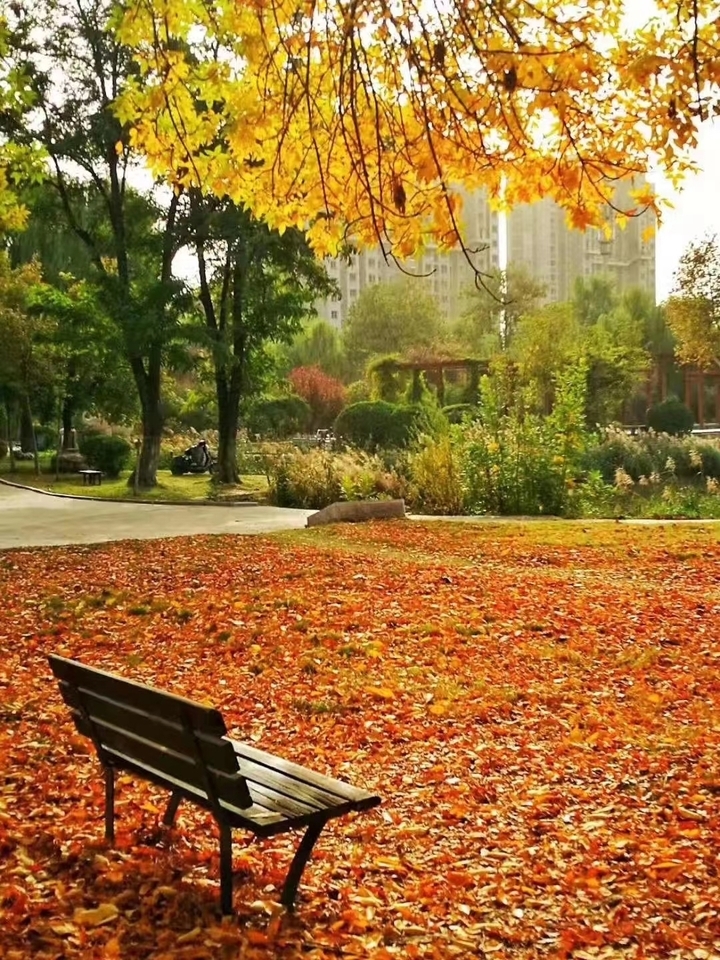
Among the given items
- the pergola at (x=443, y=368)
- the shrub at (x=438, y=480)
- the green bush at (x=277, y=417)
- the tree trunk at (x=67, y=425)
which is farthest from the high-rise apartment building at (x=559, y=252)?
the shrub at (x=438, y=480)

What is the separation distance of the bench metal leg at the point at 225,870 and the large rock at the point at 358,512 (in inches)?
388

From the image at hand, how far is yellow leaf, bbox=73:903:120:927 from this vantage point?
3.08 m

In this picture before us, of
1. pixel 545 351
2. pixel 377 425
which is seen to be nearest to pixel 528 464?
pixel 377 425

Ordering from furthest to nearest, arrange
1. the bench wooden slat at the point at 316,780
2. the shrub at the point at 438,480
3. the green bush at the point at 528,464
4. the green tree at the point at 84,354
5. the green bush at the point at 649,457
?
1. the green tree at the point at 84,354
2. the green bush at the point at 649,457
3. the shrub at the point at 438,480
4. the green bush at the point at 528,464
5. the bench wooden slat at the point at 316,780

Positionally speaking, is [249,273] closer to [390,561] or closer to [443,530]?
[443,530]

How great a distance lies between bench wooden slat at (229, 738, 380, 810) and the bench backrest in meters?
0.12

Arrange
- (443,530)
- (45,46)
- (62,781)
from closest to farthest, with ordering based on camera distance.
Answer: (62,781) → (443,530) → (45,46)

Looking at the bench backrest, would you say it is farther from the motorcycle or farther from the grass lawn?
the motorcycle

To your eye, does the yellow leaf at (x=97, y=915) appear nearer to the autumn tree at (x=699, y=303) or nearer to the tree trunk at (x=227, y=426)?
the tree trunk at (x=227, y=426)

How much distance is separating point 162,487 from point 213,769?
17897 mm

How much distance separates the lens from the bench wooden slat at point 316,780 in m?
3.23

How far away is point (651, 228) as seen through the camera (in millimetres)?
5254

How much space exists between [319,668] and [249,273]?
14.2 metres

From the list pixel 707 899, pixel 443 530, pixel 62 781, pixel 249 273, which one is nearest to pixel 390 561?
pixel 443 530
